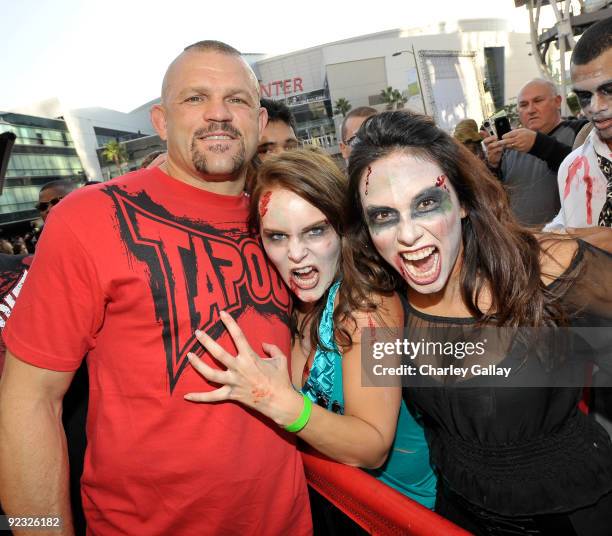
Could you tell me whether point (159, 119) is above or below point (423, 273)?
above

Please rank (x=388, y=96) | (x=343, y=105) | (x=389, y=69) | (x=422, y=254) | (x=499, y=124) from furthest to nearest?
(x=389, y=69), (x=388, y=96), (x=343, y=105), (x=499, y=124), (x=422, y=254)

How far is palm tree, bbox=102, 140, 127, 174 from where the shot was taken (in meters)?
63.1

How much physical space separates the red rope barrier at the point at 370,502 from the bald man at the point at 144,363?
0.61ft

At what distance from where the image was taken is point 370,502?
179 centimetres

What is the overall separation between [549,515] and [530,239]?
1.20 metres

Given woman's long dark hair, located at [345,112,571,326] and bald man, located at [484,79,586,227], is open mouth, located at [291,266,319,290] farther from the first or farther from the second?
bald man, located at [484,79,586,227]

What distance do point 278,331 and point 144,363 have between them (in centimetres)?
65

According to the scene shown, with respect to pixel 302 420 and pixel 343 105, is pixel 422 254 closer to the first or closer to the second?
pixel 302 420

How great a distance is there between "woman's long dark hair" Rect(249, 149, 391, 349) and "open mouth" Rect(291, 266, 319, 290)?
126mm

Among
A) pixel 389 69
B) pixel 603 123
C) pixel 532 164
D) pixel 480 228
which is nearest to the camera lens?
pixel 480 228

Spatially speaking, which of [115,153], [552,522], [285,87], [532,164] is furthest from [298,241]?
[285,87]

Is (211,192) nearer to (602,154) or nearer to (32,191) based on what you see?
(602,154)

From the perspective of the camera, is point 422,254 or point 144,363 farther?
point 422,254

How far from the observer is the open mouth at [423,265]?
1.92 meters
